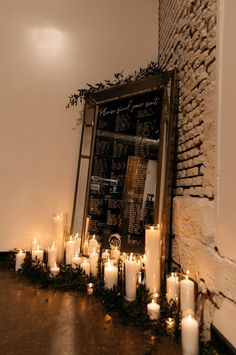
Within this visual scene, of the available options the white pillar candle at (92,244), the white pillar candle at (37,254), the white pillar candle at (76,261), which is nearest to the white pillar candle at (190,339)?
the white pillar candle at (76,261)

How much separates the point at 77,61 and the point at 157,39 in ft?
3.45

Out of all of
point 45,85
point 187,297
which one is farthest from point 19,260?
point 45,85

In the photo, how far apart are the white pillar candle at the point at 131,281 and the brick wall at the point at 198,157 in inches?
16.2

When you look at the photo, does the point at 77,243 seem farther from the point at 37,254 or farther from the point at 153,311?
the point at 153,311

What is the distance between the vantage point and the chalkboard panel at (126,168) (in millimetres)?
2529

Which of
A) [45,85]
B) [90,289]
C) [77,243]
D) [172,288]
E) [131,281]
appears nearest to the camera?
[172,288]

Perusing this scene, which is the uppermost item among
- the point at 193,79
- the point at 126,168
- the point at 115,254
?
the point at 193,79

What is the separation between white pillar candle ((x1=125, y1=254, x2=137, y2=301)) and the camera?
6.46 ft

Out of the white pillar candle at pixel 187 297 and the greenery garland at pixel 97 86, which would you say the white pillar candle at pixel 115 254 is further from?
the greenery garland at pixel 97 86

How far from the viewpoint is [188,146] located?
2.26m

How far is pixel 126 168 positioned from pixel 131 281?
112 cm

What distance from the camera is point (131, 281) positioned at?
6.48ft

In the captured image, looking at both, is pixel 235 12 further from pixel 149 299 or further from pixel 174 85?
pixel 149 299

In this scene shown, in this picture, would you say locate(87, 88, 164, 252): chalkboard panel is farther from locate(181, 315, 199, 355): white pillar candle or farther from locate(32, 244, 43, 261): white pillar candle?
locate(181, 315, 199, 355): white pillar candle
